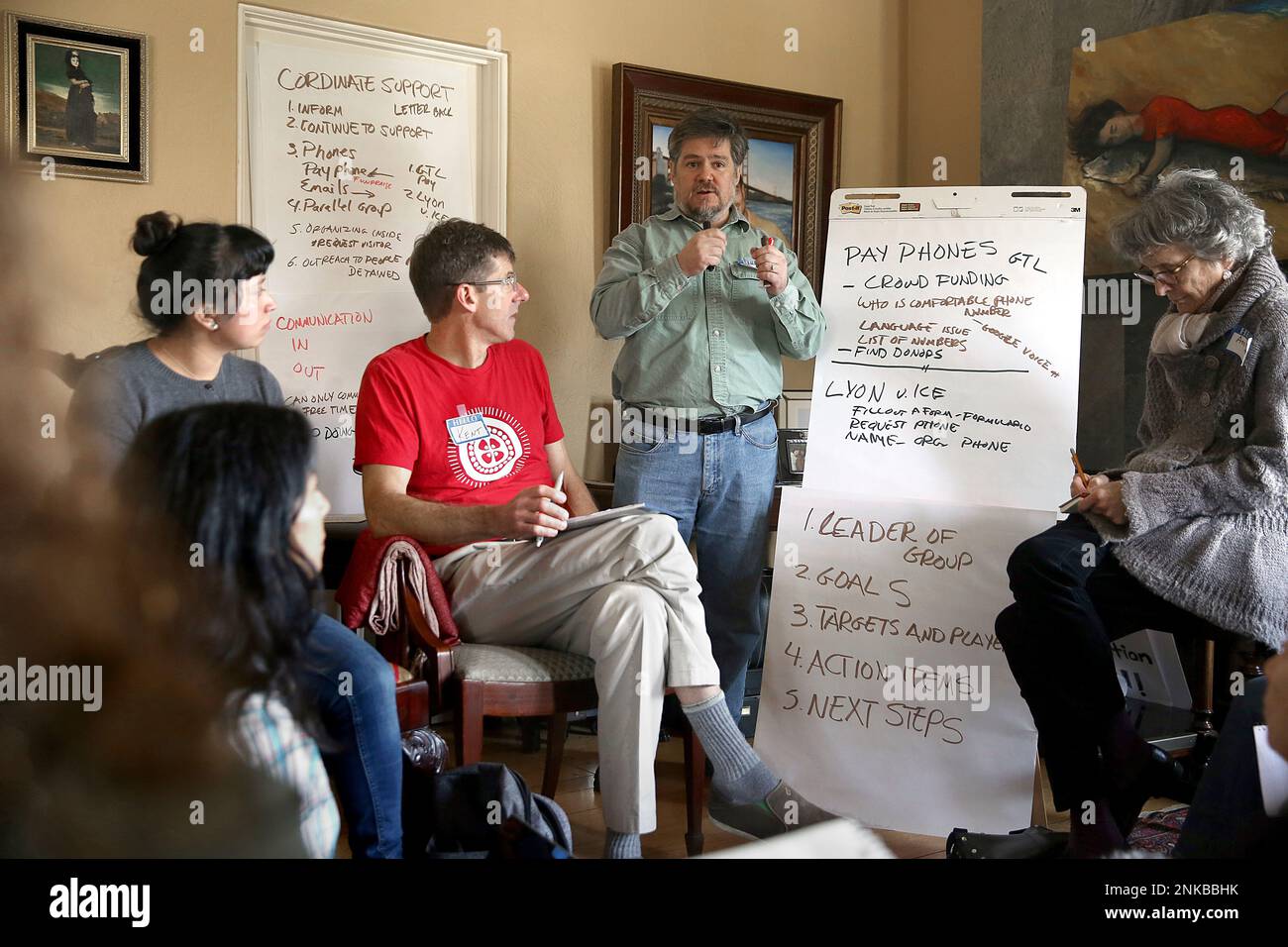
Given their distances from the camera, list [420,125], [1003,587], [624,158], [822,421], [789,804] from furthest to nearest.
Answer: [624,158], [420,125], [822,421], [1003,587], [789,804]

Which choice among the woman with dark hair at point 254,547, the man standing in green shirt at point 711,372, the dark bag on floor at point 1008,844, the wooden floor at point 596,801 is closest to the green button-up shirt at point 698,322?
the man standing in green shirt at point 711,372

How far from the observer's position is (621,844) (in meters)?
1.99

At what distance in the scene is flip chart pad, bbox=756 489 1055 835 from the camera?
2.31 m

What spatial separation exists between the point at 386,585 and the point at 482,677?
0.78 feet

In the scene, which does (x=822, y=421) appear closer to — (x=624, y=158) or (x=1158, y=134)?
(x=624, y=158)

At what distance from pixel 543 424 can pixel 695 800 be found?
85 cm

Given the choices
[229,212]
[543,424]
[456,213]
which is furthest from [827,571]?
[229,212]

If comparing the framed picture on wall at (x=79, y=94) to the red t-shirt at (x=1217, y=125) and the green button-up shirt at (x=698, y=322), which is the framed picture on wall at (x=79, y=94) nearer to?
the green button-up shirt at (x=698, y=322)

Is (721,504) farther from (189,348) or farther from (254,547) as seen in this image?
(254,547)

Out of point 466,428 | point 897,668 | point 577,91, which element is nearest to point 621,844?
point 897,668

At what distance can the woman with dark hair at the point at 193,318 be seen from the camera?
114cm

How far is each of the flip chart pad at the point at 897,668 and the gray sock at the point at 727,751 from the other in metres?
0.33

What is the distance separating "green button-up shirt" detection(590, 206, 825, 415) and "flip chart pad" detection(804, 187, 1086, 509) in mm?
120

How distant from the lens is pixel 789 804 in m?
2.16
